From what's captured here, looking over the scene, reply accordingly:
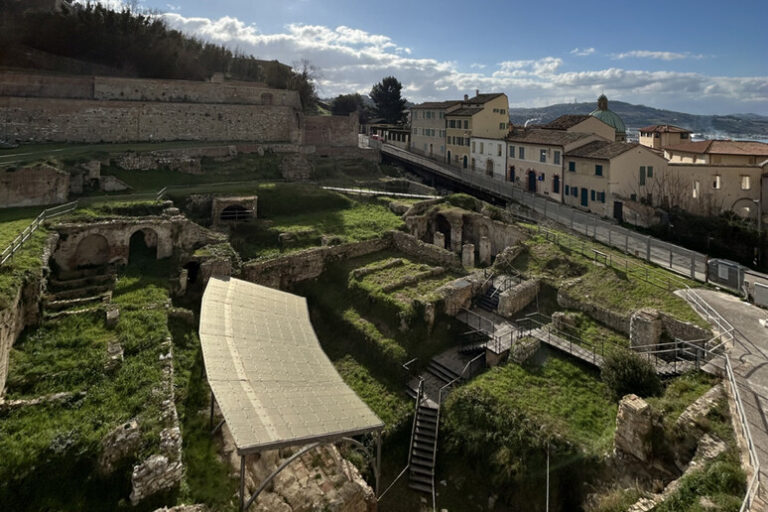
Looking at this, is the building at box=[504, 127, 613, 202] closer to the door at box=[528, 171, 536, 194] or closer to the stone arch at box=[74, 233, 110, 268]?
the door at box=[528, 171, 536, 194]

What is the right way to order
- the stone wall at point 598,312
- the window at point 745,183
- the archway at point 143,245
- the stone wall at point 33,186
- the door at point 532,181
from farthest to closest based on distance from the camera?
the door at point 532,181 < the window at point 745,183 < the stone wall at point 33,186 < the archway at point 143,245 < the stone wall at point 598,312

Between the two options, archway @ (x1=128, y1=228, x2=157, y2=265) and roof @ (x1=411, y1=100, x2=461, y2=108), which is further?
roof @ (x1=411, y1=100, x2=461, y2=108)

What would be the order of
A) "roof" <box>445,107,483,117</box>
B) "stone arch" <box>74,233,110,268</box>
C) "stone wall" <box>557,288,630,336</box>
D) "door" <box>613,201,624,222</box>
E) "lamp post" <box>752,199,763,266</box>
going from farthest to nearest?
"roof" <box>445,107,483,117</box>
"door" <box>613,201,624,222</box>
"lamp post" <box>752,199,763,266</box>
"stone arch" <box>74,233,110,268</box>
"stone wall" <box>557,288,630,336</box>

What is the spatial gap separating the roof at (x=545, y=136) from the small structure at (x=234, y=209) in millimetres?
23150

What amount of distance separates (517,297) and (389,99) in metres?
57.3

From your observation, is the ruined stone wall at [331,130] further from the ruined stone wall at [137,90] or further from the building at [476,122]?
the building at [476,122]

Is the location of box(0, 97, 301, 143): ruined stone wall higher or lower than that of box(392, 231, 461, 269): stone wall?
higher

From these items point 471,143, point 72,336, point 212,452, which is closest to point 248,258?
point 72,336

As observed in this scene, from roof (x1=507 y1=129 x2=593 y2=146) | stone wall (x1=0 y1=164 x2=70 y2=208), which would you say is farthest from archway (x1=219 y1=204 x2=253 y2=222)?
roof (x1=507 y1=129 x2=593 y2=146)

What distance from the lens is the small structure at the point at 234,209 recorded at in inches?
1044

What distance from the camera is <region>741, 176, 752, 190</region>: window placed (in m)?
27.5

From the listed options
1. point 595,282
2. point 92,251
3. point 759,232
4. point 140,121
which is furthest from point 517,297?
point 140,121

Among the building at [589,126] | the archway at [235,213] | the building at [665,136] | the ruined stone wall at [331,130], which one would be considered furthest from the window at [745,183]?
the ruined stone wall at [331,130]

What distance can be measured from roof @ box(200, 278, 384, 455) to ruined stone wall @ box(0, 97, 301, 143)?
26.3m
